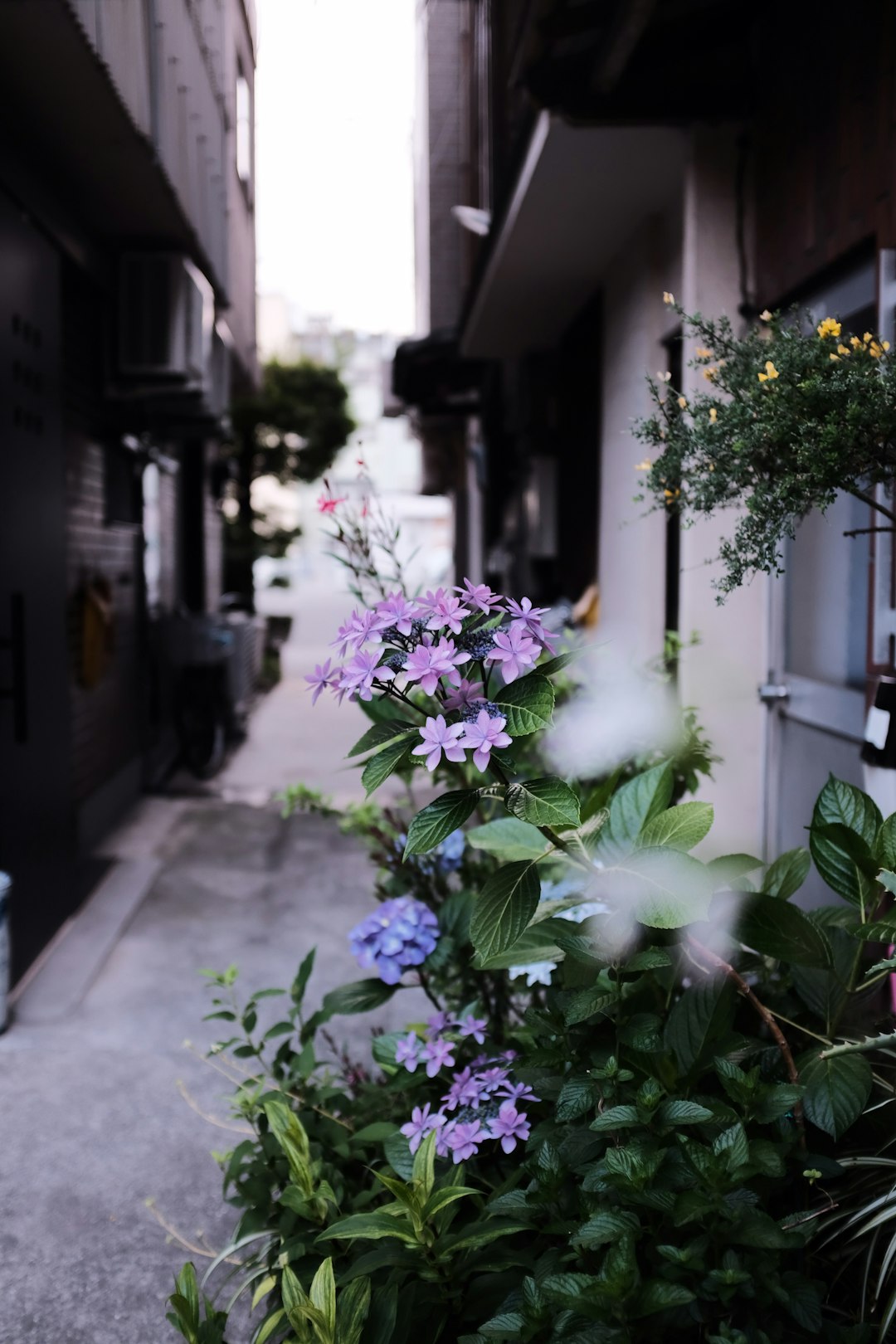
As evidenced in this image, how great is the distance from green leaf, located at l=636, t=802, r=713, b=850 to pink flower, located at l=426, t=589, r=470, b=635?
50cm

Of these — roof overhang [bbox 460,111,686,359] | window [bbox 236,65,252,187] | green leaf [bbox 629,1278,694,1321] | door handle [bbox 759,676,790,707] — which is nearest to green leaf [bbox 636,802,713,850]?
green leaf [bbox 629,1278,694,1321]

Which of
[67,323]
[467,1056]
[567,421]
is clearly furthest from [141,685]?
[467,1056]

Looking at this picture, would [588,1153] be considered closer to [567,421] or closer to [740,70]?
[740,70]

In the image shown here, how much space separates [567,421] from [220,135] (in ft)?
10.1

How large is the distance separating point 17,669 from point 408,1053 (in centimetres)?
237

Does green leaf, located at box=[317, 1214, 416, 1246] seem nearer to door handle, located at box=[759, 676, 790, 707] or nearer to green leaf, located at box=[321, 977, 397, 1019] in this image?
green leaf, located at box=[321, 977, 397, 1019]

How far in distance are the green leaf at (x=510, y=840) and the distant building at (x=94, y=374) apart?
7.89 ft

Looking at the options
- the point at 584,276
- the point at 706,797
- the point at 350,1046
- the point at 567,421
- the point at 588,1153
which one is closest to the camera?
the point at 588,1153

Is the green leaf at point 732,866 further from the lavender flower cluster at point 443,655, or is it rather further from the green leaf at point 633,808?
the lavender flower cluster at point 443,655

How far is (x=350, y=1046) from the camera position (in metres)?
3.50

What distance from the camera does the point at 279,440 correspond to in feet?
54.7

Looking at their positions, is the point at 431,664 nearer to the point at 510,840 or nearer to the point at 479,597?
the point at 479,597

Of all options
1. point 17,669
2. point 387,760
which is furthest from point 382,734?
point 17,669

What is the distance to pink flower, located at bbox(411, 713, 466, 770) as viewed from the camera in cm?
140
